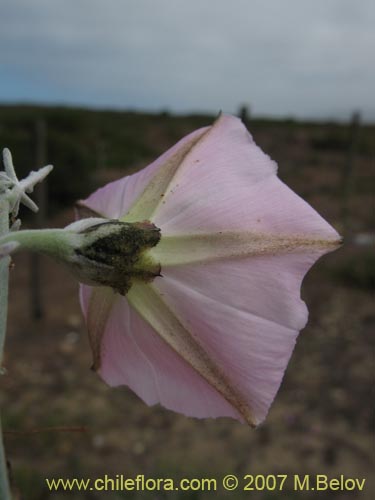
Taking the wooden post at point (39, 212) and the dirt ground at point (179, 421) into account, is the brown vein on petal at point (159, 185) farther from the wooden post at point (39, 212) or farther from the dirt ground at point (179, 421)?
the wooden post at point (39, 212)

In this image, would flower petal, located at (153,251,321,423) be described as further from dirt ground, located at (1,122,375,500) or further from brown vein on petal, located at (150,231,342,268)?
dirt ground, located at (1,122,375,500)

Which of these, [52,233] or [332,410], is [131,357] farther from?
[332,410]

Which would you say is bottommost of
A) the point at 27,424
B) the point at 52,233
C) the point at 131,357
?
the point at 27,424

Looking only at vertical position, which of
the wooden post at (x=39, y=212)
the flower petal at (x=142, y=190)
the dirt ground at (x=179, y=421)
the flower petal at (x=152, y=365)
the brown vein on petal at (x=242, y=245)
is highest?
the flower petal at (x=142, y=190)

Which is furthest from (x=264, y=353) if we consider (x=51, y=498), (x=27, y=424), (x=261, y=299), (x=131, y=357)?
(x=27, y=424)

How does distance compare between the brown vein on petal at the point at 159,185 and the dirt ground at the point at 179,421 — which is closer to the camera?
the brown vein on petal at the point at 159,185

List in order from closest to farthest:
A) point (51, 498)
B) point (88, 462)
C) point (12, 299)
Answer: point (51, 498), point (88, 462), point (12, 299)

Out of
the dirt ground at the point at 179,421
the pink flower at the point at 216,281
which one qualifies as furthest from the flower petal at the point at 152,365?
the dirt ground at the point at 179,421

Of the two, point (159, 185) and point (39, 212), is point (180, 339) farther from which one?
point (39, 212)
